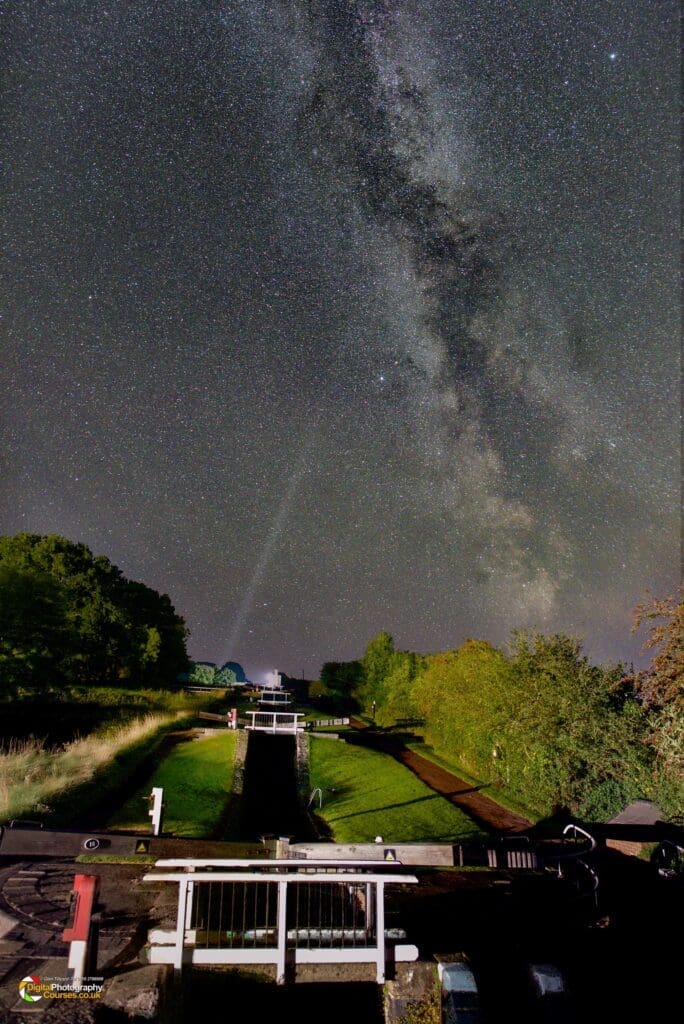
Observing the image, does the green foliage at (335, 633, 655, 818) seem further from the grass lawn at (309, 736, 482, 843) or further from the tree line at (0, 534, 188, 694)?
the tree line at (0, 534, 188, 694)

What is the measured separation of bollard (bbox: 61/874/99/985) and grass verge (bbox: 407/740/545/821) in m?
15.2


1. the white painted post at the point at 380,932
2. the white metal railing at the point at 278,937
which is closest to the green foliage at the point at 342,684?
the white metal railing at the point at 278,937

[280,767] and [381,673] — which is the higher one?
[381,673]

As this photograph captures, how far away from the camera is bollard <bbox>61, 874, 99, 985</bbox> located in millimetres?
6922

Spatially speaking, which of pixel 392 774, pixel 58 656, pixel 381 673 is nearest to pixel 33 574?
pixel 58 656

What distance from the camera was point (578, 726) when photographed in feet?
60.3

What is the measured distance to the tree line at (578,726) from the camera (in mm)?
16516

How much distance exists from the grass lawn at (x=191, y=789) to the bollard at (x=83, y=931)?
8150mm

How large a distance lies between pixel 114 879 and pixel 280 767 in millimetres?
16267

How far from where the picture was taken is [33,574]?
28.2m

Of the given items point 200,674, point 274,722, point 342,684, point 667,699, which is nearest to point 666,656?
point 667,699

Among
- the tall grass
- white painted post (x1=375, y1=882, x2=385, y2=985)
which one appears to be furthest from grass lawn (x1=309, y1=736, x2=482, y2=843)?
white painted post (x1=375, y1=882, x2=385, y2=985)

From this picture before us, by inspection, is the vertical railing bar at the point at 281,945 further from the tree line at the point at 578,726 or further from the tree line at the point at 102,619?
the tree line at the point at 102,619

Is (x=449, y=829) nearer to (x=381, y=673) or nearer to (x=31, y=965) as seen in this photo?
(x=31, y=965)
